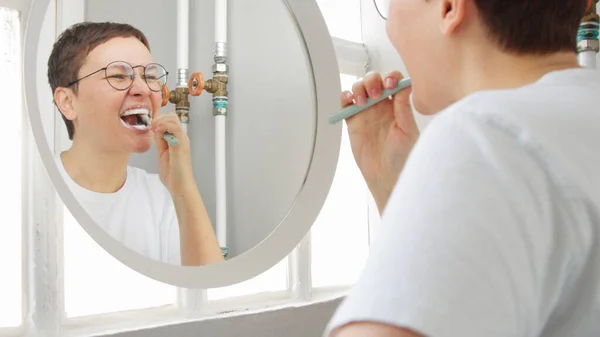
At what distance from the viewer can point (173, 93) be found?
0.77 m

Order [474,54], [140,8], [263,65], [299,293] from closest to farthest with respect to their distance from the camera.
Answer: [474,54], [140,8], [263,65], [299,293]

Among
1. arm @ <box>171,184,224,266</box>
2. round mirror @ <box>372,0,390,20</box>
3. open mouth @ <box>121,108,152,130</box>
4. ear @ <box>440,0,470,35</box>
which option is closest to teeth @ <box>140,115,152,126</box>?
open mouth @ <box>121,108,152,130</box>

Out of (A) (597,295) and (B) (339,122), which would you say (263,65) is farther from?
(A) (597,295)

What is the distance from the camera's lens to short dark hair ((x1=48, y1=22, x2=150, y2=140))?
0.71m

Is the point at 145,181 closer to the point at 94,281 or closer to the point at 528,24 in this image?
the point at 94,281

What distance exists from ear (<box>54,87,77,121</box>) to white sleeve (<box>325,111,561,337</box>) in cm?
52

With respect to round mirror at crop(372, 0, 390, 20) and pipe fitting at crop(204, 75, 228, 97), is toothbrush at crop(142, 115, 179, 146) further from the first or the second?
round mirror at crop(372, 0, 390, 20)

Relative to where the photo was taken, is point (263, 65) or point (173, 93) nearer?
point (173, 93)

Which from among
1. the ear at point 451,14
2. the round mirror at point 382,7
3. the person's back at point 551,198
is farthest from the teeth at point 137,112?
the round mirror at point 382,7

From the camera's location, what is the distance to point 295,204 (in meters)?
0.91

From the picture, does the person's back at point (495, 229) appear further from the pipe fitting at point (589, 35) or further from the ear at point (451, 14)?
the pipe fitting at point (589, 35)

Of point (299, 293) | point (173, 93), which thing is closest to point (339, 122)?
point (173, 93)

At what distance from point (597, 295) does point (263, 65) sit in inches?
25.6

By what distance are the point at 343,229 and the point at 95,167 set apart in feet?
2.50
